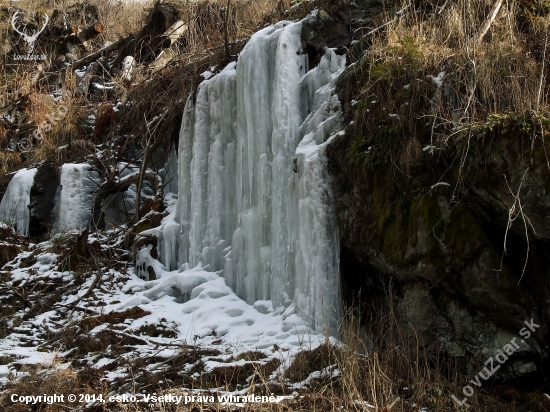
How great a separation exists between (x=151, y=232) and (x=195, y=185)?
1.10 meters

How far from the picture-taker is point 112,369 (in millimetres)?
5262

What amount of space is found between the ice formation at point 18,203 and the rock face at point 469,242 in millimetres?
5888

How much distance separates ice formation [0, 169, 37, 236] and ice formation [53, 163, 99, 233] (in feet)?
1.53

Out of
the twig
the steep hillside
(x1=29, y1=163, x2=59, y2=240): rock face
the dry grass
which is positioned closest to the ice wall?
the steep hillside

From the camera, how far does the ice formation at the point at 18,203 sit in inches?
370

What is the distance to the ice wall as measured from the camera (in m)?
5.74

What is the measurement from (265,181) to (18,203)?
15.8ft

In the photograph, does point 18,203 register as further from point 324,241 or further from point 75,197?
point 324,241

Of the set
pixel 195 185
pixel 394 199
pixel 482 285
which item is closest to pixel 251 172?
pixel 195 185

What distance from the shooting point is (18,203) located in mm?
9500

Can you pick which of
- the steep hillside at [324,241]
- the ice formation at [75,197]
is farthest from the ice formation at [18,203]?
the ice formation at [75,197]

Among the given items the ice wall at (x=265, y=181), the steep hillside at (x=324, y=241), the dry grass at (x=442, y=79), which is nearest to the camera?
the steep hillside at (x=324, y=241)

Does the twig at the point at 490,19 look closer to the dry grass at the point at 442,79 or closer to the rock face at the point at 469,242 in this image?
the dry grass at the point at 442,79

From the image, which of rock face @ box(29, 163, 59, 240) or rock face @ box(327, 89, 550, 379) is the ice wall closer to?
rock face @ box(327, 89, 550, 379)
